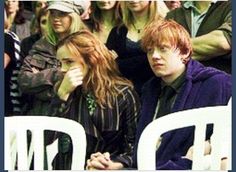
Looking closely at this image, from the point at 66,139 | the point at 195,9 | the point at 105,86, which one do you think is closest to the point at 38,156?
the point at 66,139

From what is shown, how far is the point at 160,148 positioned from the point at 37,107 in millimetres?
509

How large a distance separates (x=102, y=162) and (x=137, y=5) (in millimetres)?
631

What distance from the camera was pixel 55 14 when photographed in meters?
2.05

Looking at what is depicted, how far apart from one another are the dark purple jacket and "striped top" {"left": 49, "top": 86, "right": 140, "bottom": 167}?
53 millimetres

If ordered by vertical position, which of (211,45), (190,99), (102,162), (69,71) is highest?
(211,45)

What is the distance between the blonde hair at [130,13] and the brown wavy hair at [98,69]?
0.13 metres

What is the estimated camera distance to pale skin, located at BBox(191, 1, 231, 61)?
2010 millimetres

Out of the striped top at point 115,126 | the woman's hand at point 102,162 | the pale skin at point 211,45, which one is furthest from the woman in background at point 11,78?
the pale skin at point 211,45

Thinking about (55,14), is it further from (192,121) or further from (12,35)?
(192,121)

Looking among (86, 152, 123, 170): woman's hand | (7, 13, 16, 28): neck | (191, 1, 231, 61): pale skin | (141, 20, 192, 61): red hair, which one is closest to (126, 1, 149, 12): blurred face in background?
(141, 20, 192, 61): red hair

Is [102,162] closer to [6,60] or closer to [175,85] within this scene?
[175,85]

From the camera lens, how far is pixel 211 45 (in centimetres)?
201

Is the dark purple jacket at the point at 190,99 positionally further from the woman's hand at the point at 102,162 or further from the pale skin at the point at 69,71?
the pale skin at the point at 69,71

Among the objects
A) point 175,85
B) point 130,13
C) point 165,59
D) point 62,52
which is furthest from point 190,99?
point 62,52
